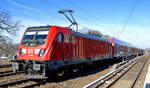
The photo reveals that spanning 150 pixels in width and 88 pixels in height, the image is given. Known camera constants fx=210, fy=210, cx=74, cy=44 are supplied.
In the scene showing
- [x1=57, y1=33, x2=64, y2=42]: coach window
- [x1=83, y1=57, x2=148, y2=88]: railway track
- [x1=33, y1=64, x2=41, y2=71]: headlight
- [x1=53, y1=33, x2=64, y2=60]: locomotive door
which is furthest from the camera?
[x1=57, y1=33, x2=64, y2=42]: coach window

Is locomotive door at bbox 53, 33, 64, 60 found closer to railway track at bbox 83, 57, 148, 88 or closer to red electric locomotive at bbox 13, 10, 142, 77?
red electric locomotive at bbox 13, 10, 142, 77

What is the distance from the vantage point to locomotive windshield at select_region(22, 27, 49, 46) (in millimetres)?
12228

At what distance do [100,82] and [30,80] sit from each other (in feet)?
13.5

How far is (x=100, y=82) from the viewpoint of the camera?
481 inches

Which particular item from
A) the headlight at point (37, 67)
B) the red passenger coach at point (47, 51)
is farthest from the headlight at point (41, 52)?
the headlight at point (37, 67)

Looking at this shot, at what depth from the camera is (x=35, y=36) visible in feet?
41.6

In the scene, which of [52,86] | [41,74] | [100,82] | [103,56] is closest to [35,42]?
[41,74]

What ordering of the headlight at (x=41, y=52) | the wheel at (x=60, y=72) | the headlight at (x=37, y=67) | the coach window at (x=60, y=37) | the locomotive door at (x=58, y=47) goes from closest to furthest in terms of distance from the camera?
1. the headlight at (x=37, y=67)
2. the headlight at (x=41, y=52)
3. the locomotive door at (x=58, y=47)
4. the coach window at (x=60, y=37)
5. the wheel at (x=60, y=72)

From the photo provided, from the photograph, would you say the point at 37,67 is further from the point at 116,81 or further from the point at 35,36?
the point at 116,81

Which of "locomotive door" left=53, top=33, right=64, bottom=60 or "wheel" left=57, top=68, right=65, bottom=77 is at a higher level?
"locomotive door" left=53, top=33, right=64, bottom=60

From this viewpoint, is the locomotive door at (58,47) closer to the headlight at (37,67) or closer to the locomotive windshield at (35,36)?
the locomotive windshield at (35,36)

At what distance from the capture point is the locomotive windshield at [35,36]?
40.1 ft

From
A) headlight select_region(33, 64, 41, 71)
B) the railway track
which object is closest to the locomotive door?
headlight select_region(33, 64, 41, 71)

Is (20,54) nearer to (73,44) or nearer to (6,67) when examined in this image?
(73,44)
